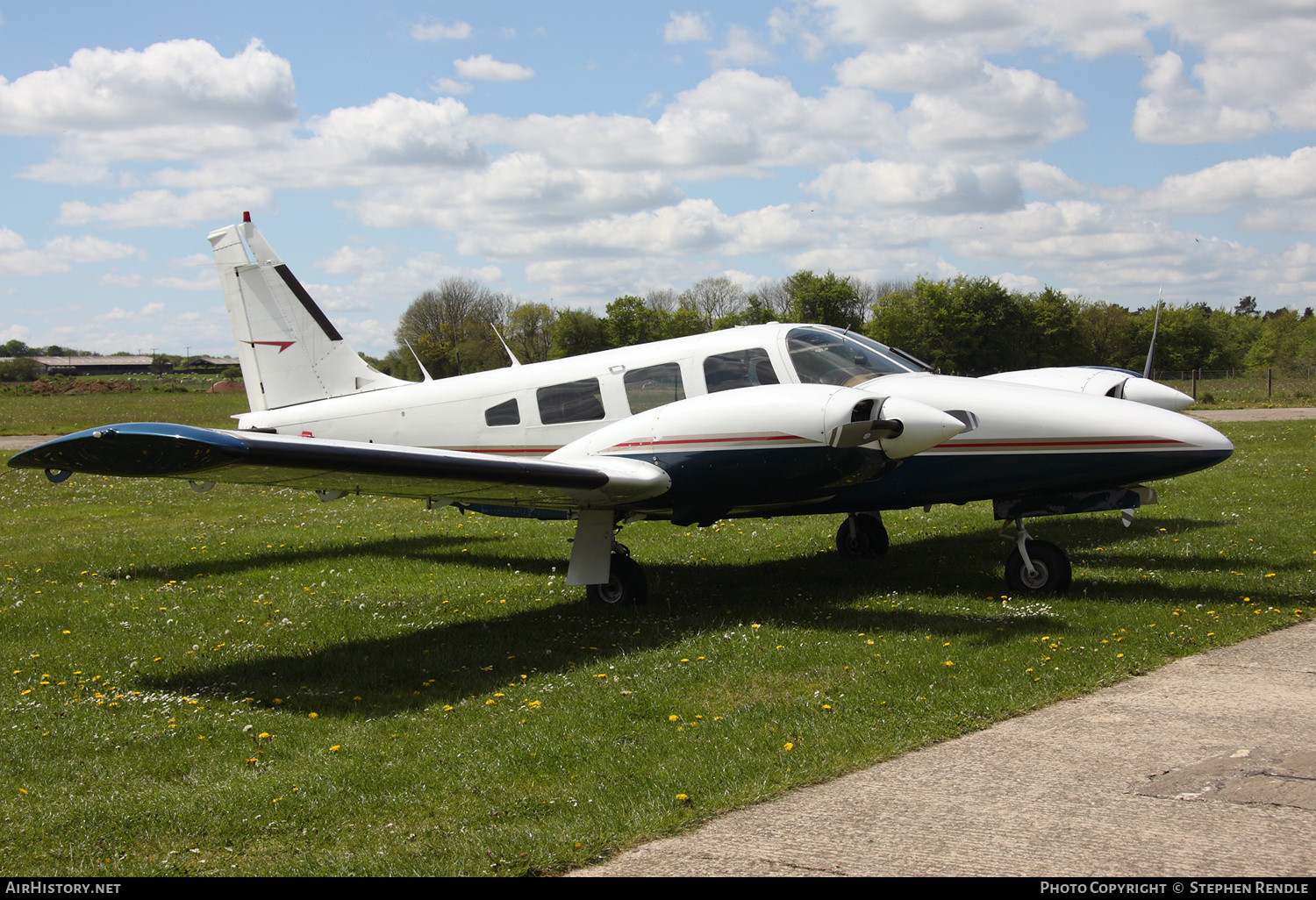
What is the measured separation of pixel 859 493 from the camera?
28.9 ft

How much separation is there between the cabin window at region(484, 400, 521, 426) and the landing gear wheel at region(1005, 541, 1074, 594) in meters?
5.26

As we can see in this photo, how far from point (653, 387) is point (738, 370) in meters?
0.93

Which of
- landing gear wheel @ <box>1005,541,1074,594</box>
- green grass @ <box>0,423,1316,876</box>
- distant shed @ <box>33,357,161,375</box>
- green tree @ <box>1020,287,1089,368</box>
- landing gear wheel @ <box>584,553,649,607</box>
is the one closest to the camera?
green grass @ <box>0,423,1316,876</box>

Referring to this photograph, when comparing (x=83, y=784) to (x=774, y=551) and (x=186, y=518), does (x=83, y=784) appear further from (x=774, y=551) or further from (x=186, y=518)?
(x=186, y=518)

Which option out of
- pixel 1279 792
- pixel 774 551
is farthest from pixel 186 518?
pixel 1279 792

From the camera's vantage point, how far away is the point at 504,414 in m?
10.1

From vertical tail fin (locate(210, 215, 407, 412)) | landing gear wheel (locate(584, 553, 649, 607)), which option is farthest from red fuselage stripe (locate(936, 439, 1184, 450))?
vertical tail fin (locate(210, 215, 407, 412))

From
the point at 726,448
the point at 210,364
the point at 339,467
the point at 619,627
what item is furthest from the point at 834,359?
the point at 210,364

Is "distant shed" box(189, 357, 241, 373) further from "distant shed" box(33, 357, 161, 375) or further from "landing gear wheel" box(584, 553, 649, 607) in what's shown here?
"landing gear wheel" box(584, 553, 649, 607)

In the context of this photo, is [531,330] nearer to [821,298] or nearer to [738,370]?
[821,298]

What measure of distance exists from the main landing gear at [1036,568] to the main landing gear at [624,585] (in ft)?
11.5

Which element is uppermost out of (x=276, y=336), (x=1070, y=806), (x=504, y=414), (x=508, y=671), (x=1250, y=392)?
(x=276, y=336)

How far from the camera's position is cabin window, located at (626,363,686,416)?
930cm
